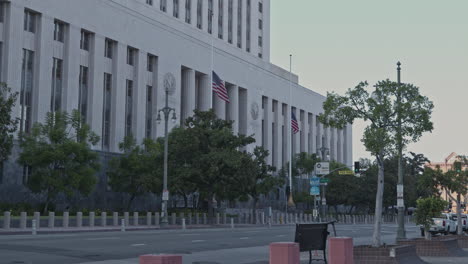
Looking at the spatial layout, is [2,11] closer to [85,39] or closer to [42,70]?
[42,70]

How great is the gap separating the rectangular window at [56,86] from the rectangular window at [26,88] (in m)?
2.43

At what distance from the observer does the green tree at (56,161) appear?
45812 mm

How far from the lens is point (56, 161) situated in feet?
153

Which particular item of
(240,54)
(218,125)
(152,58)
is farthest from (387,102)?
(240,54)

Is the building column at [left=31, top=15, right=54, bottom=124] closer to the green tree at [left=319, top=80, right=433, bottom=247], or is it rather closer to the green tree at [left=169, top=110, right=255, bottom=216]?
the green tree at [left=169, top=110, right=255, bottom=216]

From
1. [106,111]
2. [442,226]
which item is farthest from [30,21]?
[442,226]

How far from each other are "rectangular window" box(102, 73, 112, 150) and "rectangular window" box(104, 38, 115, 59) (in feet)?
6.20

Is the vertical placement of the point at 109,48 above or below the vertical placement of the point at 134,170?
above

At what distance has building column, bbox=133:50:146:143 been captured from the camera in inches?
2527

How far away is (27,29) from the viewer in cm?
5256

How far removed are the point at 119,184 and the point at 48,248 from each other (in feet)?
115

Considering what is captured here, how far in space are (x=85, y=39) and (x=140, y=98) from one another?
28.3ft

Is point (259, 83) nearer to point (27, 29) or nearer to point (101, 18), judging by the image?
point (101, 18)

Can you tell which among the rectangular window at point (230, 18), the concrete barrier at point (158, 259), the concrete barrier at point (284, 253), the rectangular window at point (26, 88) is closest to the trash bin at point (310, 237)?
the concrete barrier at point (284, 253)
